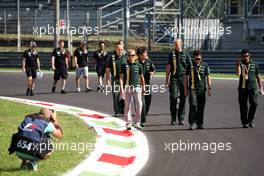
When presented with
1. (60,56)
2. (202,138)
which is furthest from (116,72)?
(60,56)

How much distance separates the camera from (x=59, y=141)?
10625 millimetres

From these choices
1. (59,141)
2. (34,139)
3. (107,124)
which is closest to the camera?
(34,139)

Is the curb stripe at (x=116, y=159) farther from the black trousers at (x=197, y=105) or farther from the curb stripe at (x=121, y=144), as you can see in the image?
the black trousers at (x=197, y=105)

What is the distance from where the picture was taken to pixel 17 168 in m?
8.53

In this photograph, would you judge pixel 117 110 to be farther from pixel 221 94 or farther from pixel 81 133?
pixel 221 94

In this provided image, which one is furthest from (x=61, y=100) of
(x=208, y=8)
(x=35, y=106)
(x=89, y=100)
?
(x=208, y=8)

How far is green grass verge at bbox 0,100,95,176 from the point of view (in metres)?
8.52

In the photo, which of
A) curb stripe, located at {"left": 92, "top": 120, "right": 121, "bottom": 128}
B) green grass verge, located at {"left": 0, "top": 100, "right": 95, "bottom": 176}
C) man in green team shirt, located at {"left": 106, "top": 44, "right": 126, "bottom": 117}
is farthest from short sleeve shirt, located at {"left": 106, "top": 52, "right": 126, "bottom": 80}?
green grass verge, located at {"left": 0, "top": 100, "right": 95, "bottom": 176}

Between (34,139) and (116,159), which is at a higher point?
(34,139)

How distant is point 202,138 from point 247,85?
2.08 meters

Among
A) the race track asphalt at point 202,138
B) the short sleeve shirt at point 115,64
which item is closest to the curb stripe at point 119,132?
the race track asphalt at point 202,138

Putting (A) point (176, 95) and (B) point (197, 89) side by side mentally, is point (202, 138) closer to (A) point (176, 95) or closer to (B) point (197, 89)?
(B) point (197, 89)

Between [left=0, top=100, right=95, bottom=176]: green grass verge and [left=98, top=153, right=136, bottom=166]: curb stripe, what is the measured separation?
297mm

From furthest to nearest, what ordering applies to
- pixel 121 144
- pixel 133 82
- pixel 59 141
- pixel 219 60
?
pixel 219 60 → pixel 133 82 → pixel 121 144 → pixel 59 141
